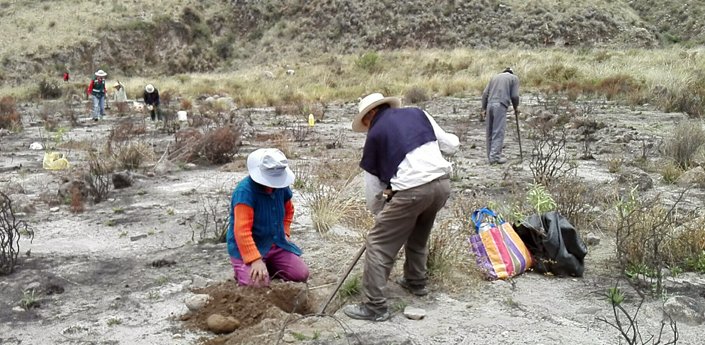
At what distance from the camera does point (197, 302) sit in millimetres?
4500

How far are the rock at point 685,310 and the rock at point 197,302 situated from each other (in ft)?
9.89

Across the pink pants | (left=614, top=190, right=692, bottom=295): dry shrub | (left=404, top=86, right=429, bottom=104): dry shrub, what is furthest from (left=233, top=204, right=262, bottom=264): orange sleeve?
(left=404, top=86, right=429, bottom=104): dry shrub

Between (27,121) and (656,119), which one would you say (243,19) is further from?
(656,119)

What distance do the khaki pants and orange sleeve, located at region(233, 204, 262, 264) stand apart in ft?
2.46

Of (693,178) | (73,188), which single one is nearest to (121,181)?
(73,188)

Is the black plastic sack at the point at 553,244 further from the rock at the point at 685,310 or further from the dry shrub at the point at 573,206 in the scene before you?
the dry shrub at the point at 573,206

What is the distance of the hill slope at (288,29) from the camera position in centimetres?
3856

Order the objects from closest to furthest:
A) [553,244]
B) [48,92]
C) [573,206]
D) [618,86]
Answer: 1. [553,244]
2. [573,206]
3. [618,86]
4. [48,92]

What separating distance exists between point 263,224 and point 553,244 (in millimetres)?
2170

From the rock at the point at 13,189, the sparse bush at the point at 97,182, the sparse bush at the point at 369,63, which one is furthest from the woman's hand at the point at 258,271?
the sparse bush at the point at 369,63

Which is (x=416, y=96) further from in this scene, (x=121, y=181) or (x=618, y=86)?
(x=121, y=181)

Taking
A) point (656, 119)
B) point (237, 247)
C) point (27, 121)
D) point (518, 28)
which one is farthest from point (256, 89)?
point (237, 247)

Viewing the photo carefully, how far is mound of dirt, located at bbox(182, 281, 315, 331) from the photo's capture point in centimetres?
433

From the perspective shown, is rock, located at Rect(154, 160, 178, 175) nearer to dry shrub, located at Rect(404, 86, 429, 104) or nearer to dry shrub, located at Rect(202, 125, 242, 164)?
dry shrub, located at Rect(202, 125, 242, 164)
